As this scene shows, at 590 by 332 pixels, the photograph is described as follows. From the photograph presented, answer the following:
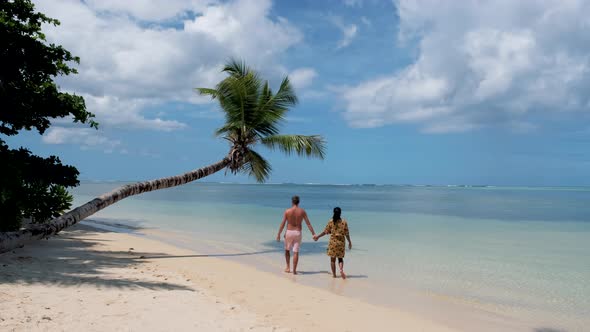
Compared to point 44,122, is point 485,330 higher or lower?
lower

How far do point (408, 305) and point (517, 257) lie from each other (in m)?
7.34

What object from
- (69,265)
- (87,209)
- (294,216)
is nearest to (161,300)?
(69,265)

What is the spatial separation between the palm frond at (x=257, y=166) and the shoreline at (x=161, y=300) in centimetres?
448

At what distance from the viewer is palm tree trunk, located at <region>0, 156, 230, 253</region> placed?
8.52 metres

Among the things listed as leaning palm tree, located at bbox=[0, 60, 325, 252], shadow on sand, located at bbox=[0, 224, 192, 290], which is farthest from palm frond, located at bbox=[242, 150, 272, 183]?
shadow on sand, located at bbox=[0, 224, 192, 290]

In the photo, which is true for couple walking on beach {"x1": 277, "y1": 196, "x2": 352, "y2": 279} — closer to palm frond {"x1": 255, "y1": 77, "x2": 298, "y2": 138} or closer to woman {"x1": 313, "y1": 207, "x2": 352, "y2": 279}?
woman {"x1": 313, "y1": 207, "x2": 352, "y2": 279}

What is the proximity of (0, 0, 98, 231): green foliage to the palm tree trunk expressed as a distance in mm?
1322

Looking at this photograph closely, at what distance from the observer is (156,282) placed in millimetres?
7207

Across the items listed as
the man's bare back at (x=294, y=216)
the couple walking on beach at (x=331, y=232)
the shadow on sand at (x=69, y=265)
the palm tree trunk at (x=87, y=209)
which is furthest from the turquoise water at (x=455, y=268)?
the shadow on sand at (x=69, y=265)

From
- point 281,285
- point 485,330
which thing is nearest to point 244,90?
point 281,285

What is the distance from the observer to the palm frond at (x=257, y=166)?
1355 cm

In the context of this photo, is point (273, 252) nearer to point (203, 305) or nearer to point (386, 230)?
point (203, 305)

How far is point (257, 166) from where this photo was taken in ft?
45.4

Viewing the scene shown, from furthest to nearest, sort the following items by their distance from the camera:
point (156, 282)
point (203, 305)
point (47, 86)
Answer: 1. point (47, 86)
2. point (156, 282)
3. point (203, 305)
